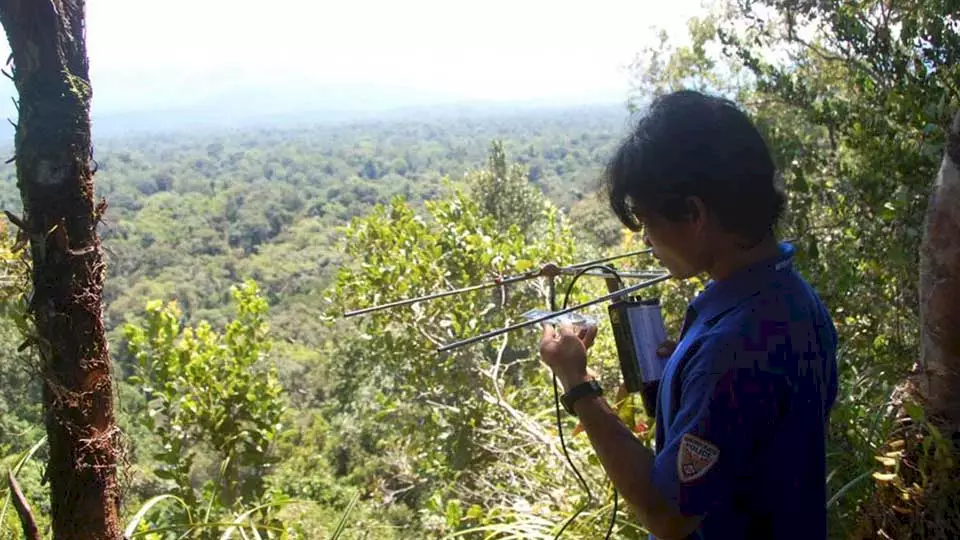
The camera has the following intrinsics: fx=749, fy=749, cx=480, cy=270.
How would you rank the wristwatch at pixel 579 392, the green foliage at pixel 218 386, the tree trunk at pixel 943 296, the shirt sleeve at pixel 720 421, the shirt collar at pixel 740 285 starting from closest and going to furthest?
the shirt sleeve at pixel 720 421 → the shirt collar at pixel 740 285 → the wristwatch at pixel 579 392 → the tree trunk at pixel 943 296 → the green foliage at pixel 218 386

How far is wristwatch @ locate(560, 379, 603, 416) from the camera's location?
1.13 metres

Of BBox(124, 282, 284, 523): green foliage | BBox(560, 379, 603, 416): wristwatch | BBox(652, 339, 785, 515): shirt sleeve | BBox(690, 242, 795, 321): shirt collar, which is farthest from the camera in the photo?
BBox(124, 282, 284, 523): green foliage

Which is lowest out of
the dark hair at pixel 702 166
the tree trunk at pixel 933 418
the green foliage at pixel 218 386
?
the green foliage at pixel 218 386

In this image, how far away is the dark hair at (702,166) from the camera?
0.98 metres

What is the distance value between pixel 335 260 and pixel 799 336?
171ft

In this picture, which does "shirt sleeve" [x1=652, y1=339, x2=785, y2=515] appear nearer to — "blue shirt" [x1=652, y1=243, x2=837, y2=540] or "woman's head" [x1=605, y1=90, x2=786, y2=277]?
"blue shirt" [x1=652, y1=243, x2=837, y2=540]

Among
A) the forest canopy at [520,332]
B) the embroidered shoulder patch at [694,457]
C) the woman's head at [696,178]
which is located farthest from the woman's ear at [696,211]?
the embroidered shoulder patch at [694,457]

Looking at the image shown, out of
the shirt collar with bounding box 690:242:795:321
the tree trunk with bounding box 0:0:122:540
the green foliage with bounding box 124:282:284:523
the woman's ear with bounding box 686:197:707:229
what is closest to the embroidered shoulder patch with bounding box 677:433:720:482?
the shirt collar with bounding box 690:242:795:321

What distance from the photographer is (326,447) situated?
1962cm

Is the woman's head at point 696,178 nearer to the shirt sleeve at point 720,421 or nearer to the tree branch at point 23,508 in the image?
the shirt sleeve at point 720,421

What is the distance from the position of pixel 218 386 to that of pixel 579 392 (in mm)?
3703

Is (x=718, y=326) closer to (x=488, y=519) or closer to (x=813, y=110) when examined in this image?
(x=488, y=519)

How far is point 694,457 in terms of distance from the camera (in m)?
0.91

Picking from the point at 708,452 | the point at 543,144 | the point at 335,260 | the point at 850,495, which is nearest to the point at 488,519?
the point at 850,495
